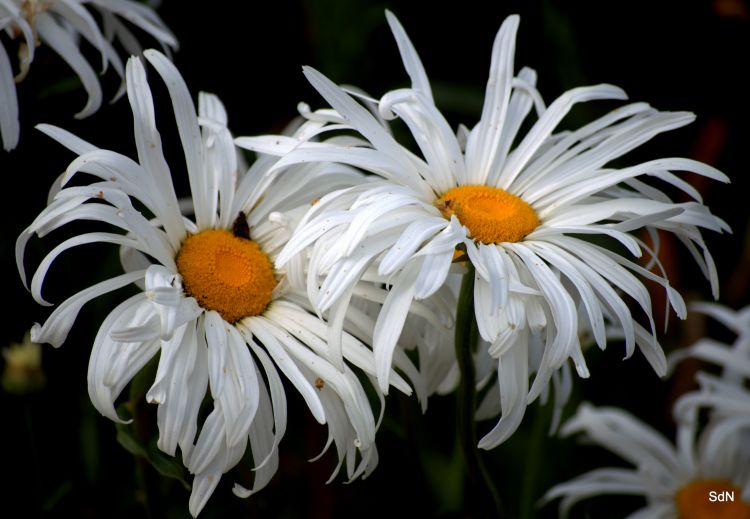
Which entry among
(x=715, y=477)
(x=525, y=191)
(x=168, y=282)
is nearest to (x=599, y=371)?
(x=715, y=477)

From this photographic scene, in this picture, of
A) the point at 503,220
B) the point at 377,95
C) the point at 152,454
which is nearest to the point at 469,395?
the point at 503,220

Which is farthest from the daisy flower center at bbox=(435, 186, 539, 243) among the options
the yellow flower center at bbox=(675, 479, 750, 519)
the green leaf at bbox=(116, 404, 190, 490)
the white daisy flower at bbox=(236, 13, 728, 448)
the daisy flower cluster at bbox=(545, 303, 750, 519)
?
the yellow flower center at bbox=(675, 479, 750, 519)

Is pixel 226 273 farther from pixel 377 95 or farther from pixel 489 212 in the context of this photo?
pixel 377 95

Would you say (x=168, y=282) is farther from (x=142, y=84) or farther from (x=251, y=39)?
(x=251, y=39)

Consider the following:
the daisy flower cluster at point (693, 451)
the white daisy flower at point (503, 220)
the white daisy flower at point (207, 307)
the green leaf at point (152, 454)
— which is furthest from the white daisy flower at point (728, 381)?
the green leaf at point (152, 454)

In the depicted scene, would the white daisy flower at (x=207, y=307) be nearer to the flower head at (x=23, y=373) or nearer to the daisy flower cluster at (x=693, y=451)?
the flower head at (x=23, y=373)

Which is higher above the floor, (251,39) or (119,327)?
(251,39)
